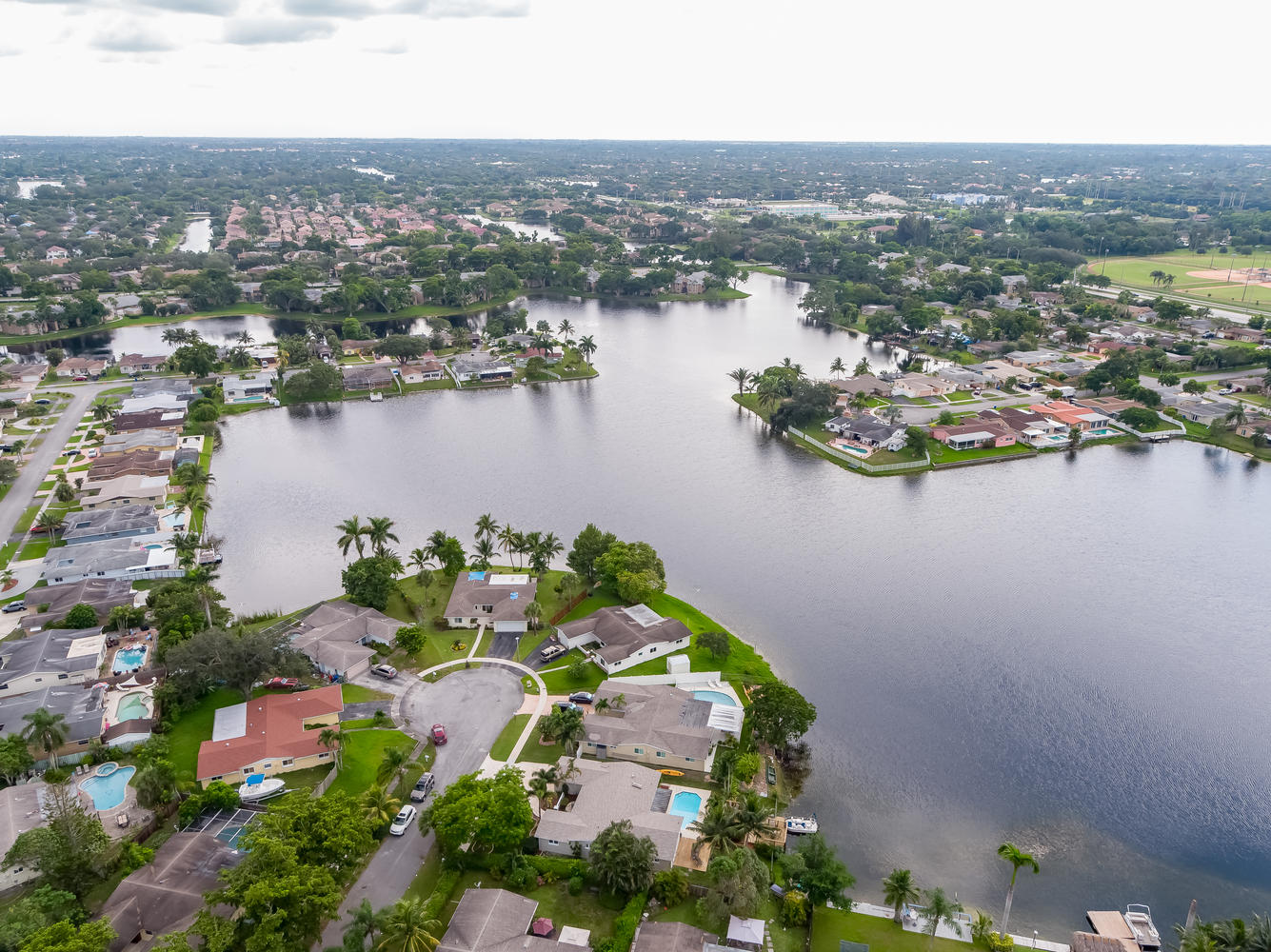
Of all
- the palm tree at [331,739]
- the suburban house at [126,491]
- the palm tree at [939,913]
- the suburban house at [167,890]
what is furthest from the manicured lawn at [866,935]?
the suburban house at [126,491]

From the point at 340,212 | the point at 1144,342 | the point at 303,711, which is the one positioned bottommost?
the point at 303,711

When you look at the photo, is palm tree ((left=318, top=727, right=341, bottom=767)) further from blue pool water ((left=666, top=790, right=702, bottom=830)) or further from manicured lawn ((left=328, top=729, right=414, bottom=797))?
blue pool water ((left=666, top=790, right=702, bottom=830))

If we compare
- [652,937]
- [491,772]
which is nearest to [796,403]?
[491,772]

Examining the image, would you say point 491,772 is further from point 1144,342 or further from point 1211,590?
point 1144,342

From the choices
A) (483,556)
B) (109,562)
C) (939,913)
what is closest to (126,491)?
(109,562)

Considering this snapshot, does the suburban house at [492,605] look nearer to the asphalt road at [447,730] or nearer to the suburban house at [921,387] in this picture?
the asphalt road at [447,730]
